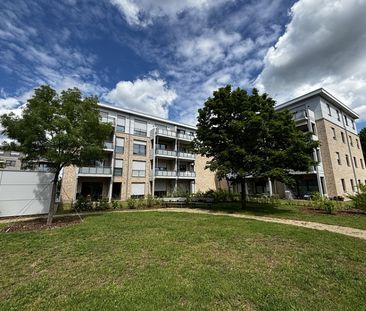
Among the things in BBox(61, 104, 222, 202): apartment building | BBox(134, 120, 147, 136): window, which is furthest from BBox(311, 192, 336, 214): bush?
BBox(134, 120, 147, 136): window

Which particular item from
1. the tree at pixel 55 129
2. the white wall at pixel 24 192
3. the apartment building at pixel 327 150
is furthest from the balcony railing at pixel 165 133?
the tree at pixel 55 129

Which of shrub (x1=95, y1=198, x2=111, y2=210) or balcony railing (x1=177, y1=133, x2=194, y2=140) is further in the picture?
balcony railing (x1=177, y1=133, x2=194, y2=140)

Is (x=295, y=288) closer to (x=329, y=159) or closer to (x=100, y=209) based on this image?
(x=100, y=209)

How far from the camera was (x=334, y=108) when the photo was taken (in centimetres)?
2403

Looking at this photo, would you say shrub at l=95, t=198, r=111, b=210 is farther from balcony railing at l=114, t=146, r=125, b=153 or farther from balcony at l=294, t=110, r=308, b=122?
balcony at l=294, t=110, r=308, b=122

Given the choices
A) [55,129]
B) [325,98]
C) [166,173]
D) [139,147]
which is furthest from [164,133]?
[325,98]

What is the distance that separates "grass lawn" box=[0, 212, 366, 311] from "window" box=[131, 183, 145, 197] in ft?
54.8

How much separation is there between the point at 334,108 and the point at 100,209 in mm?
29116

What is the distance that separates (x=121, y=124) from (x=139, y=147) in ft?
12.2

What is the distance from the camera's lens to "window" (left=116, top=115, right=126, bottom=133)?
23953 mm

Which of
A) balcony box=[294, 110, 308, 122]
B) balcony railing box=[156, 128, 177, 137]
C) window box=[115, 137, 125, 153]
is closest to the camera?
balcony box=[294, 110, 308, 122]

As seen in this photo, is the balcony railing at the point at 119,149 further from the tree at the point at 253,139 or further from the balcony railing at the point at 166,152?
the tree at the point at 253,139

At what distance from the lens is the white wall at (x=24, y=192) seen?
11.7m

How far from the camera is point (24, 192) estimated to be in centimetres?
1222
